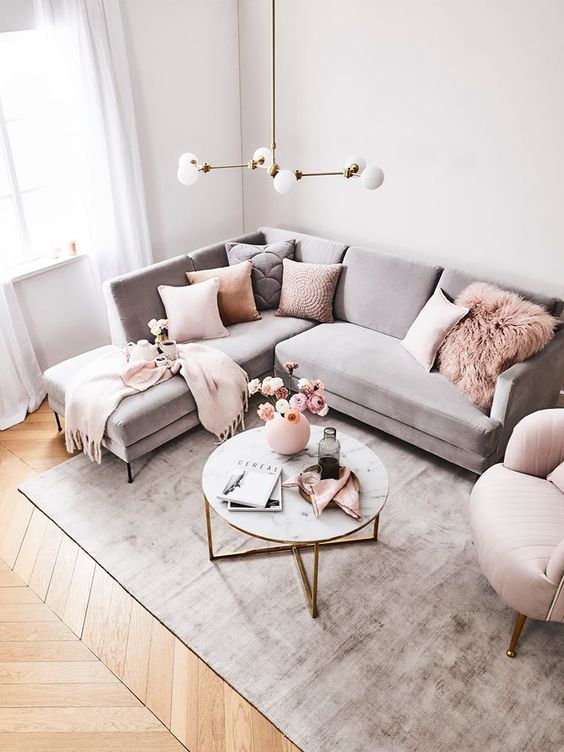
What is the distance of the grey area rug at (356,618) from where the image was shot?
2275 mm

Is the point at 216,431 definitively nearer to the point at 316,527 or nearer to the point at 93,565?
the point at 93,565

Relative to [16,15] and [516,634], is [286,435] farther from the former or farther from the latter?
[16,15]

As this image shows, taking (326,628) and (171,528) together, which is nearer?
(326,628)

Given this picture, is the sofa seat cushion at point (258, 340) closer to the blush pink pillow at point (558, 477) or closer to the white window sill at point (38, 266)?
the white window sill at point (38, 266)

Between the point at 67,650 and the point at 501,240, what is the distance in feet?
10.4

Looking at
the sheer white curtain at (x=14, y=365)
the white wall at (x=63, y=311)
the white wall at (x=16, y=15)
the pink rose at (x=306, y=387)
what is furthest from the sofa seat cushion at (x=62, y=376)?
the white wall at (x=16, y=15)

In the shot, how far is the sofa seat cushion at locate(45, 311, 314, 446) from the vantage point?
3.32 meters

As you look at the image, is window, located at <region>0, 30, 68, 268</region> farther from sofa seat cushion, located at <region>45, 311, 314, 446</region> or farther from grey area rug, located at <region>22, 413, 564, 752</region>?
grey area rug, located at <region>22, 413, 564, 752</region>

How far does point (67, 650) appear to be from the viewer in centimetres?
257

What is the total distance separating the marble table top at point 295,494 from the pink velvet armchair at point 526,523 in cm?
43

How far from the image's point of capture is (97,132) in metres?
4.02

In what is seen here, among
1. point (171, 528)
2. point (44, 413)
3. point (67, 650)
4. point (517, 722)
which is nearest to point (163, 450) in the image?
point (171, 528)

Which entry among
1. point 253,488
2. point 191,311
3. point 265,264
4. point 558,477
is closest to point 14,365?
point 191,311

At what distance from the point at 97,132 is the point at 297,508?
9.04 feet
